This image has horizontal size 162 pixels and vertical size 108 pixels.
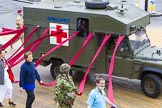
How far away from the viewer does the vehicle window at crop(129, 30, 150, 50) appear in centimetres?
1137

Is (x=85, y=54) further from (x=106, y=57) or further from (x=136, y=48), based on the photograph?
(x=136, y=48)

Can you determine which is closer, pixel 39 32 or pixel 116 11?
pixel 116 11

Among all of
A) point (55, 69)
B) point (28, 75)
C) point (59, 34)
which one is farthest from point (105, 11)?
point (28, 75)

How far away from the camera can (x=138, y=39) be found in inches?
460

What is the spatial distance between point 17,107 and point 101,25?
2903 millimetres

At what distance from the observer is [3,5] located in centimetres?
2786

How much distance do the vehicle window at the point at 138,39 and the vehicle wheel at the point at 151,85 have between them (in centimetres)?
86

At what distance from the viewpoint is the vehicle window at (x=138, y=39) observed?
11.4 meters

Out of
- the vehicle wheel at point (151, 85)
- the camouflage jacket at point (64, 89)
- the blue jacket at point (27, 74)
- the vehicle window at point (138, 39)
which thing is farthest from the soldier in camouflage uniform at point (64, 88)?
the vehicle window at point (138, 39)

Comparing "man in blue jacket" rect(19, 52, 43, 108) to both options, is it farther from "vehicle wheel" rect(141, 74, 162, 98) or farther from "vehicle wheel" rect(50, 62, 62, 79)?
"vehicle wheel" rect(141, 74, 162, 98)

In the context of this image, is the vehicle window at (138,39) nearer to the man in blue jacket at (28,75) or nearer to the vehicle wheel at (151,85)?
the vehicle wheel at (151,85)

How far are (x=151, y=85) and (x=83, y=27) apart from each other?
229cm

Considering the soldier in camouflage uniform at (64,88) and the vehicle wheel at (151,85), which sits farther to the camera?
the vehicle wheel at (151,85)

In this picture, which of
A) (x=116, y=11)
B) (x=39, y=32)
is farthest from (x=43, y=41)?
(x=116, y=11)
